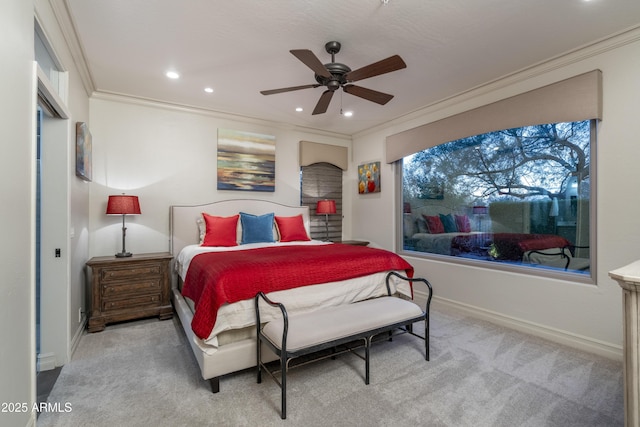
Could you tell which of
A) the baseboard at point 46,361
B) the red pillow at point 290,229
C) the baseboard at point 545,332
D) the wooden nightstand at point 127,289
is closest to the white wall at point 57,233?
the baseboard at point 46,361

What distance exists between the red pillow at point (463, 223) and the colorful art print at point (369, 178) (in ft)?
4.81

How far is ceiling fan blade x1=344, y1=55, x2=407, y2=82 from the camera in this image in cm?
231

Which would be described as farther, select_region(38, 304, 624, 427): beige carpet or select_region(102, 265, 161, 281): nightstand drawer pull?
select_region(102, 265, 161, 281): nightstand drawer pull

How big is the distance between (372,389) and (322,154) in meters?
4.03

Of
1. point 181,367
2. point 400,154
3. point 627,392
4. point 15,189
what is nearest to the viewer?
point 627,392

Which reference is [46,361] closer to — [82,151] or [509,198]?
[82,151]

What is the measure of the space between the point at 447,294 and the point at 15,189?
14.1 feet

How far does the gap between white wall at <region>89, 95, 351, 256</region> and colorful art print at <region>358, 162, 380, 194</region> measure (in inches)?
77.2

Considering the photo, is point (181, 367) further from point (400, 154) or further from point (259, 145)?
point (400, 154)

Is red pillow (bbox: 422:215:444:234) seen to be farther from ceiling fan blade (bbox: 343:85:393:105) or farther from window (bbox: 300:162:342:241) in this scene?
ceiling fan blade (bbox: 343:85:393:105)

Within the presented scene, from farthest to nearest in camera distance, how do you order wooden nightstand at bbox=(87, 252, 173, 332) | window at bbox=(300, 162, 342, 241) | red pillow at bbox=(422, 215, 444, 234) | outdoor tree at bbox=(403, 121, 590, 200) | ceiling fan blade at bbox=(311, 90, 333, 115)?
window at bbox=(300, 162, 342, 241)
red pillow at bbox=(422, 215, 444, 234)
wooden nightstand at bbox=(87, 252, 173, 332)
outdoor tree at bbox=(403, 121, 590, 200)
ceiling fan blade at bbox=(311, 90, 333, 115)

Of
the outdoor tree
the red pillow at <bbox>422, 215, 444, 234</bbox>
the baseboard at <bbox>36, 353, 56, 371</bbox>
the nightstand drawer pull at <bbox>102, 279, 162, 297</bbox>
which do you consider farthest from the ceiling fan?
the baseboard at <bbox>36, 353, 56, 371</bbox>

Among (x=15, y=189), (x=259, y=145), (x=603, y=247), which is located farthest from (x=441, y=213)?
(x=15, y=189)

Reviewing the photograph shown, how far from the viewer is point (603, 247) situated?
270 centimetres
